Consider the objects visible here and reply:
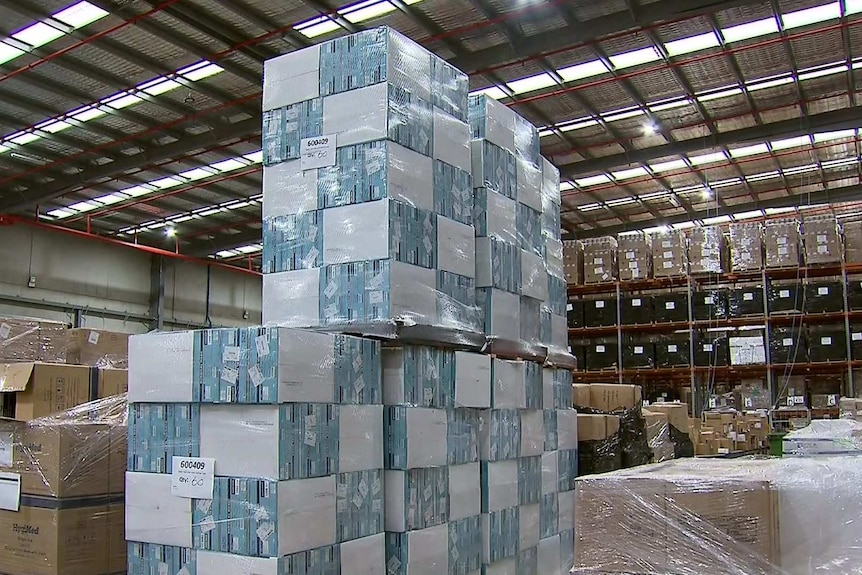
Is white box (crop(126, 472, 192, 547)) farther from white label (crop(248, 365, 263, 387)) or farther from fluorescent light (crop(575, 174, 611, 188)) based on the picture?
fluorescent light (crop(575, 174, 611, 188))

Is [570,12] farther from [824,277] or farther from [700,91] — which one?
[824,277]

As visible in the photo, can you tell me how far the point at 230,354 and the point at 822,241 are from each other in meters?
10.5

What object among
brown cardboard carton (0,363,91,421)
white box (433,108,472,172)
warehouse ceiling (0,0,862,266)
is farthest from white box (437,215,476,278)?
warehouse ceiling (0,0,862,266)

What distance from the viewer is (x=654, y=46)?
9.20 m

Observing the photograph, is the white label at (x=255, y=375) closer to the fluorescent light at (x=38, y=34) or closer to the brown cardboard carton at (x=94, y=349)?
the brown cardboard carton at (x=94, y=349)

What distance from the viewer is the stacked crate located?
3473 millimetres

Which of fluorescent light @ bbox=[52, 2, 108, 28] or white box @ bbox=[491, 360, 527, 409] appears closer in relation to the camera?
white box @ bbox=[491, 360, 527, 409]

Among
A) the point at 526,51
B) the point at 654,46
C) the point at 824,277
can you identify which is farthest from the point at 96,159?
the point at 824,277

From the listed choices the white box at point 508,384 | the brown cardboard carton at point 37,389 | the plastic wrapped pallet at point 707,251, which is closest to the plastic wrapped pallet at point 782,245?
the plastic wrapped pallet at point 707,251

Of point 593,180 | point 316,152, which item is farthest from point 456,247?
point 593,180

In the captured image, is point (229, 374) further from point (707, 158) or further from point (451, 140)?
point (707, 158)

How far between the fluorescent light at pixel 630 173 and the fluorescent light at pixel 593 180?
16 centimetres

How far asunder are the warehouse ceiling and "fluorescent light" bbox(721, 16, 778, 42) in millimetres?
24

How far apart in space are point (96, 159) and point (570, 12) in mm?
7888
